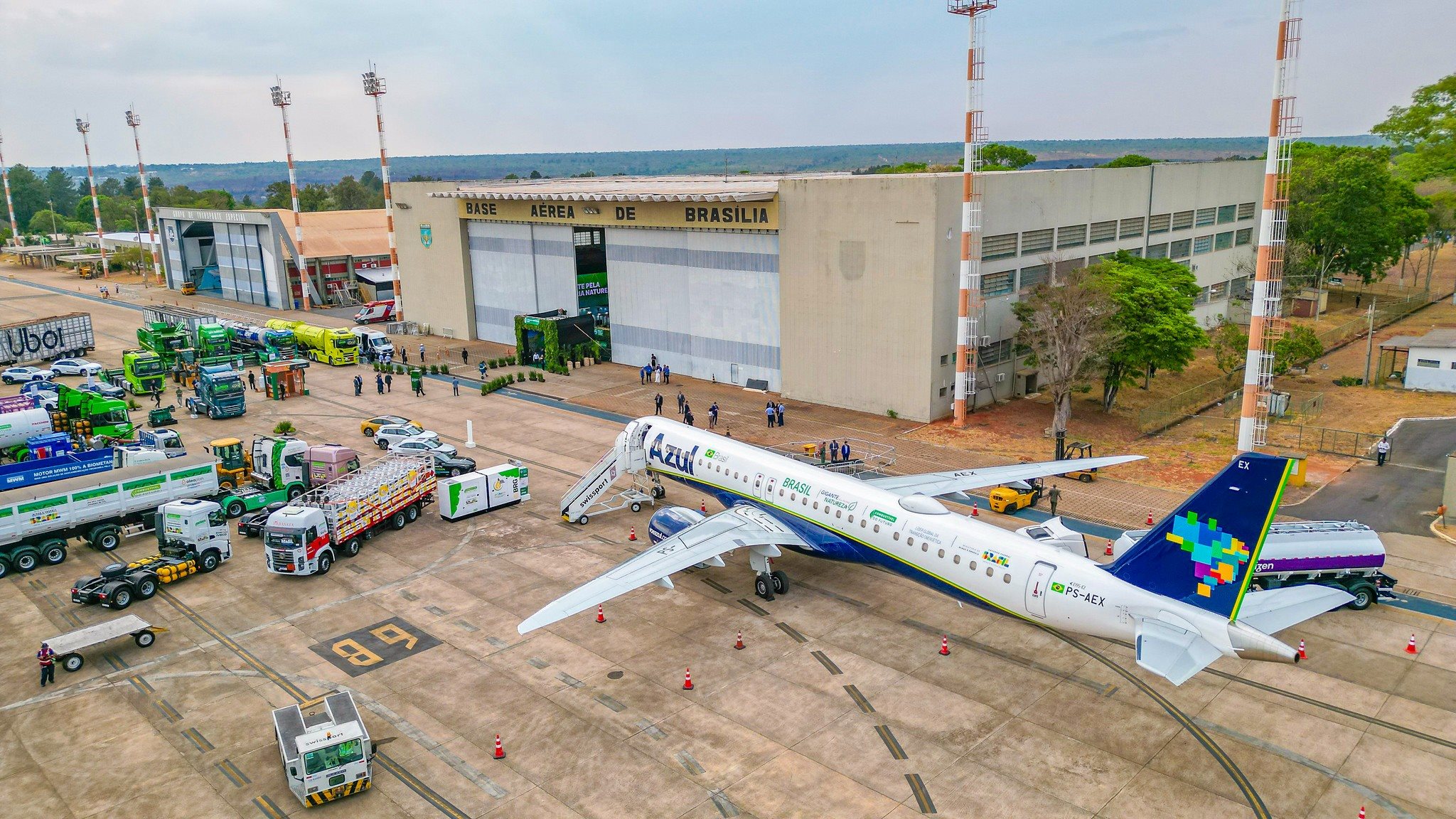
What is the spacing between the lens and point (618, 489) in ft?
173

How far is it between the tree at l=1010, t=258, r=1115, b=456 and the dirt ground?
8.27 ft

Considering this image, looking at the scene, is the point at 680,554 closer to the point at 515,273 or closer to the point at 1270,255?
the point at 1270,255

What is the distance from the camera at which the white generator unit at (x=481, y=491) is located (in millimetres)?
47312

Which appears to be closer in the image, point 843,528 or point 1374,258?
point 843,528

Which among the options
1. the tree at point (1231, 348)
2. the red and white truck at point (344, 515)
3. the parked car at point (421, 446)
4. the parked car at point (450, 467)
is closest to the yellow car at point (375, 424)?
the parked car at point (421, 446)

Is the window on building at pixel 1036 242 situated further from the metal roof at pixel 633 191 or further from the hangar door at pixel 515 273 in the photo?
the hangar door at pixel 515 273

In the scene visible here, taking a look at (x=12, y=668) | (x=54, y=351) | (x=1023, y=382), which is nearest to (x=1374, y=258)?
(x=1023, y=382)

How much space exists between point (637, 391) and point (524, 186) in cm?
3601

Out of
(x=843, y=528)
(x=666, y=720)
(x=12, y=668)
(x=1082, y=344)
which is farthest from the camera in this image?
(x=1082, y=344)

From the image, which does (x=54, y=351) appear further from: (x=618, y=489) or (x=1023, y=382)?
(x=1023, y=382)

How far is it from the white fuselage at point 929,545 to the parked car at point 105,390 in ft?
170

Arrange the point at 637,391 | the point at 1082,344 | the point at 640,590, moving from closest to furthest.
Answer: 1. the point at 640,590
2. the point at 1082,344
3. the point at 637,391

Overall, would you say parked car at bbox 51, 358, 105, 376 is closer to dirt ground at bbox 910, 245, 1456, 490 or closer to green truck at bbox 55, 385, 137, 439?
green truck at bbox 55, 385, 137, 439

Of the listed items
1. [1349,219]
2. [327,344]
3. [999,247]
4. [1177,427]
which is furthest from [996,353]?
[327,344]
